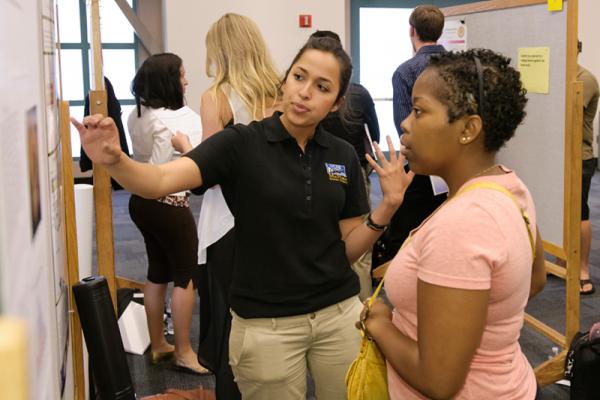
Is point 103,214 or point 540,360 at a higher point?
point 103,214

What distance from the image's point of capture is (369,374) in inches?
51.7

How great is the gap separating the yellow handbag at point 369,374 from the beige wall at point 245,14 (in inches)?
265

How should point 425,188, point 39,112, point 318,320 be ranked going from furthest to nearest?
1. point 425,188
2. point 318,320
3. point 39,112

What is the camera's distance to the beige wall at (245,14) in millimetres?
7855

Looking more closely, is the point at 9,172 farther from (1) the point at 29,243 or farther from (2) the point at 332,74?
(2) the point at 332,74

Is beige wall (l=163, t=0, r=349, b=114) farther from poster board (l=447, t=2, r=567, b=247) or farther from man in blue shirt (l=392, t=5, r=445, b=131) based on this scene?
poster board (l=447, t=2, r=567, b=247)

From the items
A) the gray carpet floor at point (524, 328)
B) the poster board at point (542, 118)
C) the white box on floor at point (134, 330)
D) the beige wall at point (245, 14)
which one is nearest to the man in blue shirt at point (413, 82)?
the poster board at point (542, 118)

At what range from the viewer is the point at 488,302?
1083 millimetres

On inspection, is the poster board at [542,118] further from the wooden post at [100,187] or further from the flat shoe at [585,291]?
the wooden post at [100,187]

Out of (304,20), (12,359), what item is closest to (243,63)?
(12,359)

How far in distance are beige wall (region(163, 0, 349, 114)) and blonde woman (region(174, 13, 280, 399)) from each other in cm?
551

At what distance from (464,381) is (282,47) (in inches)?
287

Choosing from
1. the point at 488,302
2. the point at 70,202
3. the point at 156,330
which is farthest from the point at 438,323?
the point at 156,330

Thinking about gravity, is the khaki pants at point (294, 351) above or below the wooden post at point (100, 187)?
below
